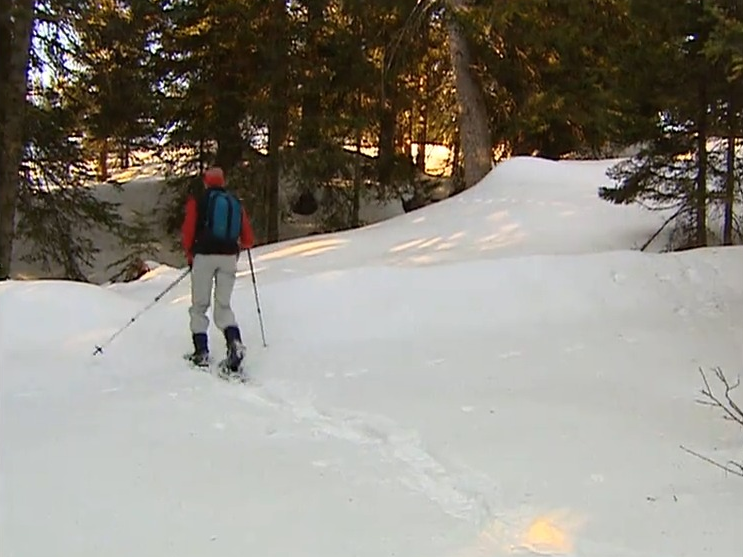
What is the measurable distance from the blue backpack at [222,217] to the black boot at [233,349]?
0.85 metres

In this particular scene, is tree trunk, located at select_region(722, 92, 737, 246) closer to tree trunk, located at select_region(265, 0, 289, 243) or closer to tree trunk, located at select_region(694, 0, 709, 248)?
tree trunk, located at select_region(694, 0, 709, 248)

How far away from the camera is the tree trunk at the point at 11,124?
42.3 feet

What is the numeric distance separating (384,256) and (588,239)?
313 cm

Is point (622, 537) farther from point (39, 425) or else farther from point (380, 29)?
point (380, 29)

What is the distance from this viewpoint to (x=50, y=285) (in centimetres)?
896

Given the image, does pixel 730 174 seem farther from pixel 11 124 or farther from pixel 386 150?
pixel 11 124

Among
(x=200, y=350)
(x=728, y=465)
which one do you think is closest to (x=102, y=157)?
(x=200, y=350)

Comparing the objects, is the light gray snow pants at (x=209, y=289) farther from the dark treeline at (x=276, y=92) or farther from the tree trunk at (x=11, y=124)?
the dark treeline at (x=276, y=92)

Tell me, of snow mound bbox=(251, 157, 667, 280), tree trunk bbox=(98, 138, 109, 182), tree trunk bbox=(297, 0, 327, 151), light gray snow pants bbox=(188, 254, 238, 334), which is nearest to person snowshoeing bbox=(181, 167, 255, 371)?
light gray snow pants bbox=(188, 254, 238, 334)

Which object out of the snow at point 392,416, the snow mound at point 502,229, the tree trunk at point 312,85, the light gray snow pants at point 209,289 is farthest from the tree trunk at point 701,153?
the tree trunk at point 312,85

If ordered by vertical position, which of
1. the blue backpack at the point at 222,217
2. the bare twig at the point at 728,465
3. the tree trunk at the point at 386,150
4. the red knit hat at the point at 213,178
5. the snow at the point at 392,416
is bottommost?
the bare twig at the point at 728,465

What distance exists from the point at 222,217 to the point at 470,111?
34.0ft

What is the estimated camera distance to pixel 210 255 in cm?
742

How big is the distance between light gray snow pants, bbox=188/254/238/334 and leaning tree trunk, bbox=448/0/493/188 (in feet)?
33.5
